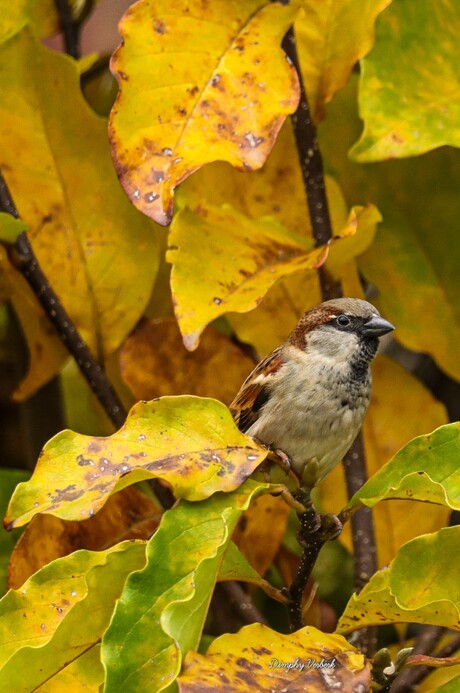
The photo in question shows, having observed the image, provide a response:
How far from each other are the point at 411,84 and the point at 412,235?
1.23 feet

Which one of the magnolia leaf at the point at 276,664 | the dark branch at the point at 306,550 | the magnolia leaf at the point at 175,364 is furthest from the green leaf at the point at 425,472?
the magnolia leaf at the point at 175,364

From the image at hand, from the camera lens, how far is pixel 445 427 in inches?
45.9

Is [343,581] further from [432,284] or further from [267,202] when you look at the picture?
[267,202]

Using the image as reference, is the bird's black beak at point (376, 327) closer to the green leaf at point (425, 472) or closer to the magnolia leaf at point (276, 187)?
the magnolia leaf at point (276, 187)

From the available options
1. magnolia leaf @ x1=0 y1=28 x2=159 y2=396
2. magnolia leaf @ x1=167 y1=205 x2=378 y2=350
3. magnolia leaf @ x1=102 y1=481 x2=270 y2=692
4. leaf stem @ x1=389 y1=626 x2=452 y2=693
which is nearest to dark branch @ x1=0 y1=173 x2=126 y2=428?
magnolia leaf @ x1=0 y1=28 x2=159 y2=396

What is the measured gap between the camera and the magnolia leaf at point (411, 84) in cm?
144

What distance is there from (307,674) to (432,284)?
2.96 ft

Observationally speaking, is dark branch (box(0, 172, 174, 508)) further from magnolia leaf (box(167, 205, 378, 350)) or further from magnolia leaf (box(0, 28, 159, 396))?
magnolia leaf (box(167, 205, 378, 350))

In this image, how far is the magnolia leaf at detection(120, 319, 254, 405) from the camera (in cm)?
161

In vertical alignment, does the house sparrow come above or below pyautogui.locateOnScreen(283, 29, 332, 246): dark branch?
below

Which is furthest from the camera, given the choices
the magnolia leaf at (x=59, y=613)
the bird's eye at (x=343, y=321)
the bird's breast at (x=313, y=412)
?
the bird's eye at (x=343, y=321)

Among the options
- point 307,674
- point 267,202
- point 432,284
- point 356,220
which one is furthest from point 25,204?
point 307,674

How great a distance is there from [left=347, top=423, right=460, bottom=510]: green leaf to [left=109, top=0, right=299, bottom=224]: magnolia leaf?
0.37 meters

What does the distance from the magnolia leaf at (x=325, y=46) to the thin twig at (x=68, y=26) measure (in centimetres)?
47
